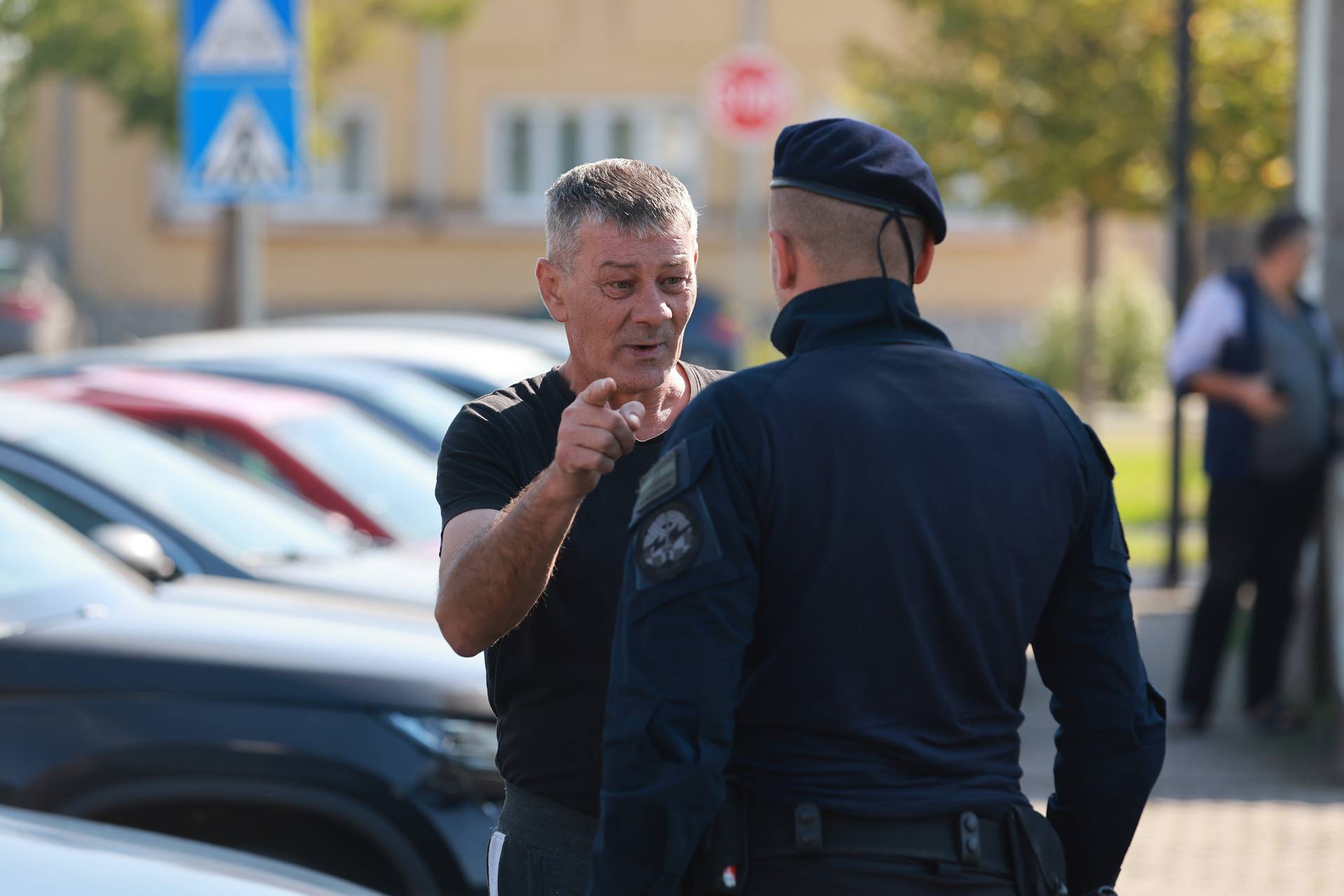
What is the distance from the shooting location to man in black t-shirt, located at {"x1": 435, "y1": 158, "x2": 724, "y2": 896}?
2861 millimetres

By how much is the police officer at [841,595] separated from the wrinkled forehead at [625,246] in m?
0.37

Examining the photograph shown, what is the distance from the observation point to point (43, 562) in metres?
4.93

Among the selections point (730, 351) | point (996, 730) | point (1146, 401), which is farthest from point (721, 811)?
point (1146, 401)

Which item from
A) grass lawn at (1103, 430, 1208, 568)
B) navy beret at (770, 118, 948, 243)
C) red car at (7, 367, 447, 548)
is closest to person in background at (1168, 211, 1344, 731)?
grass lawn at (1103, 430, 1208, 568)

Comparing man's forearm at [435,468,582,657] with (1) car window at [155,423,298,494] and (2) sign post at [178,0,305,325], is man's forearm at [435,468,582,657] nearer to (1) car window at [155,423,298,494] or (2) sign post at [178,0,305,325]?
(1) car window at [155,423,298,494]

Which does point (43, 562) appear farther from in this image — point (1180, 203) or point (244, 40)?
point (1180, 203)

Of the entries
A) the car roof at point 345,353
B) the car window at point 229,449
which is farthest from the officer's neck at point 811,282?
the car roof at point 345,353

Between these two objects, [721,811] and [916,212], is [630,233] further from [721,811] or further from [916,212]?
[721,811]

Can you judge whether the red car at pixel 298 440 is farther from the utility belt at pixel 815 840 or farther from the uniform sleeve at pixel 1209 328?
the utility belt at pixel 815 840

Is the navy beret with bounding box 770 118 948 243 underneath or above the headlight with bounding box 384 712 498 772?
above

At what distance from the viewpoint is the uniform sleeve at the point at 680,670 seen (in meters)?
2.33

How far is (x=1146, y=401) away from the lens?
80.3ft

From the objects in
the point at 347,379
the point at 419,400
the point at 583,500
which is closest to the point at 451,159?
the point at 419,400

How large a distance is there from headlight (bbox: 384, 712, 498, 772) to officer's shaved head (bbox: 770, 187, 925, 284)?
6.96 feet
